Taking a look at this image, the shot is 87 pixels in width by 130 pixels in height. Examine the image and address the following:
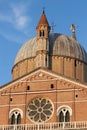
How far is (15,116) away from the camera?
32.5m

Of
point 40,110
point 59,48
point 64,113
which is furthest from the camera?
point 59,48

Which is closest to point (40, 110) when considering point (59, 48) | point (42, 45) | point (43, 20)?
point (42, 45)

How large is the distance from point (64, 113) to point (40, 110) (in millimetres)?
1816

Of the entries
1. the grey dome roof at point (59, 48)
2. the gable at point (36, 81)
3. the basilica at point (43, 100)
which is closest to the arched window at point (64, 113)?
the basilica at point (43, 100)

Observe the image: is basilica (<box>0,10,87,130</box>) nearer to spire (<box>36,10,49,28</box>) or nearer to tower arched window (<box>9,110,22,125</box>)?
tower arched window (<box>9,110,22,125</box>)

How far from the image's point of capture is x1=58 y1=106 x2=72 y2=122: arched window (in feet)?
104

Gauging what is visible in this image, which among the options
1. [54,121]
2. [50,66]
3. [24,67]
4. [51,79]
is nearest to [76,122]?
[54,121]

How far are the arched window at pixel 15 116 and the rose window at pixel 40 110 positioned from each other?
0.68 metres

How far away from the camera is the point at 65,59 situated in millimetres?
39562

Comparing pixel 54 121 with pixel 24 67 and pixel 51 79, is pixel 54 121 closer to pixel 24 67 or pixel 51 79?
pixel 51 79

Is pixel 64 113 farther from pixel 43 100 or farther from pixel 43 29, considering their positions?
pixel 43 29

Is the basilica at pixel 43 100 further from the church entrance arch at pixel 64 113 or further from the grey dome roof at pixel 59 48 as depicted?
the grey dome roof at pixel 59 48

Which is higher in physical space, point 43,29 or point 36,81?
point 43,29

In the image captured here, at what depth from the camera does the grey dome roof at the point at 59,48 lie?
39.8 m
